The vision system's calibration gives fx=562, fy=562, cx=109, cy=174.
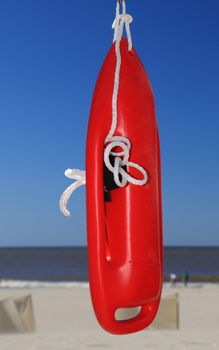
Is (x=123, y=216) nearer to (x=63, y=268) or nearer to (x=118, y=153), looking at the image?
(x=118, y=153)

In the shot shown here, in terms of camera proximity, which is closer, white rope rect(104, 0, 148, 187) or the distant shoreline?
white rope rect(104, 0, 148, 187)

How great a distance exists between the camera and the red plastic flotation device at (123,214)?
6.99ft

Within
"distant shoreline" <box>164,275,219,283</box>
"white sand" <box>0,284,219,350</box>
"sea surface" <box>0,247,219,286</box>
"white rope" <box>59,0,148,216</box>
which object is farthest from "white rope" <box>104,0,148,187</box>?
"distant shoreline" <box>164,275,219,283</box>

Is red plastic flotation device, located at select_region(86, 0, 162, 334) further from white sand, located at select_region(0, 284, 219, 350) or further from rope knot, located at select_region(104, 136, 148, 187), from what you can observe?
white sand, located at select_region(0, 284, 219, 350)

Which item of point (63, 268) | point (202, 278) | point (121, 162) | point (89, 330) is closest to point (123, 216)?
point (121, 162)

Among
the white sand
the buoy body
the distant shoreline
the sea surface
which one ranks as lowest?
the sea surface

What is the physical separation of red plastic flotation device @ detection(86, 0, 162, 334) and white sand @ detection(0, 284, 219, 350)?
5221mm

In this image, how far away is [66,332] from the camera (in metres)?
8.34

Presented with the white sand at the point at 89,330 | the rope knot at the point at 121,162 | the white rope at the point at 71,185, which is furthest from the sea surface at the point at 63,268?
the rope knot at the point at 121,162

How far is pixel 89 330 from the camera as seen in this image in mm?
8523

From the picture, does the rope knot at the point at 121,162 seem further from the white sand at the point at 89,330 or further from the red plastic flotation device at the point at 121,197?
the white sand at the point at 89,330

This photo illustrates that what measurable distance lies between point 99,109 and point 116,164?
23 cm

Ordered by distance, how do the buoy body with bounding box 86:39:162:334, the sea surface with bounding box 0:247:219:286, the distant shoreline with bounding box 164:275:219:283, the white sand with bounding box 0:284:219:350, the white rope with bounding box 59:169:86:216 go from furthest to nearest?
the sea surface with bounding box 0:247:219:286
the distant shoreline with bounding box 164:275:219:283
the white sand with bounding box 0:284:219:350
the white rope with bounding box 59:169:86:216
the buoy body with bounding box 86:39:162:334

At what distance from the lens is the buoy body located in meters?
2.13
